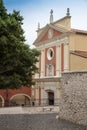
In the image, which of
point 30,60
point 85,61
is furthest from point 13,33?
point 85,61

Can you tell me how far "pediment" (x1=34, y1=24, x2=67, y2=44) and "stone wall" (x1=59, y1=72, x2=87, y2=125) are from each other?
13428mm

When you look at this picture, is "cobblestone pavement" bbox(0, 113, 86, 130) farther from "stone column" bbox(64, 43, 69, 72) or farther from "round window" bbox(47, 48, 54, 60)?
"round window" bbox(47, 48, 54, 60)

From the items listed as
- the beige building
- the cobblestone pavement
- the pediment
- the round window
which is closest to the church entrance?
the beige building

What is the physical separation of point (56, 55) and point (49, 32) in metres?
2.76

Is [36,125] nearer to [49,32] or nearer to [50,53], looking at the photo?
[50,53]

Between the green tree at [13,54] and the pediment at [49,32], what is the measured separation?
8048 mm

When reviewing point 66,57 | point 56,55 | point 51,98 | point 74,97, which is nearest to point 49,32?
point 56,55

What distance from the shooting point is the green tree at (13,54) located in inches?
713

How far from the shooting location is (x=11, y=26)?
1819 cm

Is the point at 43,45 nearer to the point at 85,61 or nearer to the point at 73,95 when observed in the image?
the point at 85,61

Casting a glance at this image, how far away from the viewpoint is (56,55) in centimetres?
3122

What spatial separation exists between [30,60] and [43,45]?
37.9 ft

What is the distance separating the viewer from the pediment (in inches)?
1210

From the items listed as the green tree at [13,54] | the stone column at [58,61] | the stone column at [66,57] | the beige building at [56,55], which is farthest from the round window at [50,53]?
the green tree at [13,54]
